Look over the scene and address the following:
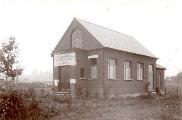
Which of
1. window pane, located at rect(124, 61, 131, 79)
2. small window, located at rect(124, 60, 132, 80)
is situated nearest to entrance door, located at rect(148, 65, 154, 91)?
small window, located at rect(124, 60, 132, 80)

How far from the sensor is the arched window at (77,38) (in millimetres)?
27928

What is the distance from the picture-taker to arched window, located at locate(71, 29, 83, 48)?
2793cm

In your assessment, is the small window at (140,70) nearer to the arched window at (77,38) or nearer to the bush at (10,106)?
the arched window at (77,38)

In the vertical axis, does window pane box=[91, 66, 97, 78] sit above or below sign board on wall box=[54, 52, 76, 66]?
below

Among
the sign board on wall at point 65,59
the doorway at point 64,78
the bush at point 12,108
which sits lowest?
the bush at point 12,108

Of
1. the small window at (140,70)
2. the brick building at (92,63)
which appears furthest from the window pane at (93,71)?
the small window at (140,70)

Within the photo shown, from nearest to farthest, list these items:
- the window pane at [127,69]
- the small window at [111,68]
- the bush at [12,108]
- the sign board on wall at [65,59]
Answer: the bush at [12,108] < the sign board on wall at [65,59] < the small window at [111,68] < the window pane at [127,69]

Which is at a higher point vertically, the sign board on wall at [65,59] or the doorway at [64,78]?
the sign board on wall at [65,59]

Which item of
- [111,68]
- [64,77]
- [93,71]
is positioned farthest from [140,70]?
[64,77]

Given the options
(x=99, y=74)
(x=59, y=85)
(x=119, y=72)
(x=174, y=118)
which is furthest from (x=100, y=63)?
(x=174, y=118)

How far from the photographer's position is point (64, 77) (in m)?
26.7

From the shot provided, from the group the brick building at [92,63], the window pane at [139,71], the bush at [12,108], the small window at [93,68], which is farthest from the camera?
the window pane at [139,71]

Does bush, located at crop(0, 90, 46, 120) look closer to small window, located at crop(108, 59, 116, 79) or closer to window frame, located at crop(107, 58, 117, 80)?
window frame, located at crop(107, 58, 117, 80)

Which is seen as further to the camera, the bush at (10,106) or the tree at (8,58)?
the tree at (8,58)
